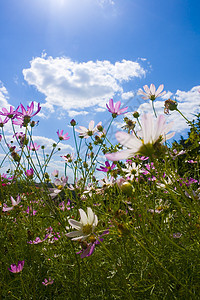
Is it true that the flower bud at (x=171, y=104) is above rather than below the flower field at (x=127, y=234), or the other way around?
above

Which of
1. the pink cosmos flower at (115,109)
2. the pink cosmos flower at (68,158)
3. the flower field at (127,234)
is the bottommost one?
the flower field at (127,234)

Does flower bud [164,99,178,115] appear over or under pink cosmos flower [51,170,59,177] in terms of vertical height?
over

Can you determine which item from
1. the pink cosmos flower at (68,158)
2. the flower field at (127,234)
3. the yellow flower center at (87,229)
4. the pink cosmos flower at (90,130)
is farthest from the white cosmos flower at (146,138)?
the pink cosmos flower at (68,158)

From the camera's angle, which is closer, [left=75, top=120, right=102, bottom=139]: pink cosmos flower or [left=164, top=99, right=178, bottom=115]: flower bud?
[left=164, top=99, right=178, bottom=115]: flower bud

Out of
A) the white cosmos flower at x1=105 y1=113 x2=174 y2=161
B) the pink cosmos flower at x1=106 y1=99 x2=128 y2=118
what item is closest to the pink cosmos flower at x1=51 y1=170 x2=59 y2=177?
the pink cosmos flower at x1=106 y1=99 x2=128 y2=118

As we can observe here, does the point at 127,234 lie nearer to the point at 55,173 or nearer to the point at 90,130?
the point at 90,130

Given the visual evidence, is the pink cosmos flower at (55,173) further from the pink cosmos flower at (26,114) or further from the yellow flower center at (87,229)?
the yellow flower center at (87,229)

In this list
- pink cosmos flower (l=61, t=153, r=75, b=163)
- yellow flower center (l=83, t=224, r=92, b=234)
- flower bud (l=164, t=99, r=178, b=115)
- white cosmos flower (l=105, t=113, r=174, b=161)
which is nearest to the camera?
white cosmos flower (l=105, t=113, r=174, b=161)

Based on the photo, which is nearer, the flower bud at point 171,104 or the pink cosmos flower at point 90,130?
the flower bud at point 171,104

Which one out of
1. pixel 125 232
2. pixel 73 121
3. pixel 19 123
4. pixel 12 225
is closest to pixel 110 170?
pixel 73 121

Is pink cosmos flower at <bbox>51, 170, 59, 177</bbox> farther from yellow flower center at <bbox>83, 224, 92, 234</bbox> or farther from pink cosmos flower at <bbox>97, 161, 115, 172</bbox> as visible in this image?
yellow flower center at <bbox>83, 224, 92, 234</bbox>

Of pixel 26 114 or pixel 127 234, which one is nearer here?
pixel 127 234

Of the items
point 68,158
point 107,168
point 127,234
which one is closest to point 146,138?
point 127,234

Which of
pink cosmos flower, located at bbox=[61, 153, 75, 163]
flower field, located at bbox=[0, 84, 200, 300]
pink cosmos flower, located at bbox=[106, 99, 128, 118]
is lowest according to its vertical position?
flower field, located at bbox=[0, 84, 200, 300]
